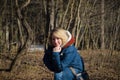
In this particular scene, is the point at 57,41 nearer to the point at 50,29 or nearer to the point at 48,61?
the point at 48,61

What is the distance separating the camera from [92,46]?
21719 mm

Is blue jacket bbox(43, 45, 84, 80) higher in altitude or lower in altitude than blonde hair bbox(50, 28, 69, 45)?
lower

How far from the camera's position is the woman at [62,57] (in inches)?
146

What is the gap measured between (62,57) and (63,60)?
54 mm

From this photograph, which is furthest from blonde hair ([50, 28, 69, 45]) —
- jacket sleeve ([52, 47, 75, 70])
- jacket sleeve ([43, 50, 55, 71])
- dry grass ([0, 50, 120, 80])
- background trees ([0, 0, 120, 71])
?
background trees ([0, 0, 120, 71])

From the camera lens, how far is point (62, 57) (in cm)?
377

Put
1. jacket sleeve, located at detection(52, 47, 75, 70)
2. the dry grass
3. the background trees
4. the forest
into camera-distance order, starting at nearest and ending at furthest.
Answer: jacket sleeve, located at detection(52, 47, 75, 70), the dry grass, the forest, the background trees

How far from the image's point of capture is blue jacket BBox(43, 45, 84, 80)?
12.1 ft

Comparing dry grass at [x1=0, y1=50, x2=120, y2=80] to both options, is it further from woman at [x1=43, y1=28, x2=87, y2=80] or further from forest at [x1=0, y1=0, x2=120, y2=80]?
woman at [x1=43, y1=28, x2=87, y2=80]

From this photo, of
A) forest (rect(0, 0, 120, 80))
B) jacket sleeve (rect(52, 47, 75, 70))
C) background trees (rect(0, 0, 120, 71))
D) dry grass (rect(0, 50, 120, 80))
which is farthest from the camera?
background trees (rect(0, 0, 120, 71))

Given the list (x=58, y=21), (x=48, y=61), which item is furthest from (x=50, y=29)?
(x=48, y=61)

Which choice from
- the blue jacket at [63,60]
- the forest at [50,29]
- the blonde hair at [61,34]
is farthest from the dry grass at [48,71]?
the blonde hair at [61,34]

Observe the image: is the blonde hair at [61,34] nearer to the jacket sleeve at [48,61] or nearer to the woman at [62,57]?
the woman at [62,57]

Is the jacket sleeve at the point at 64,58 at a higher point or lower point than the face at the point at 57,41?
lower
